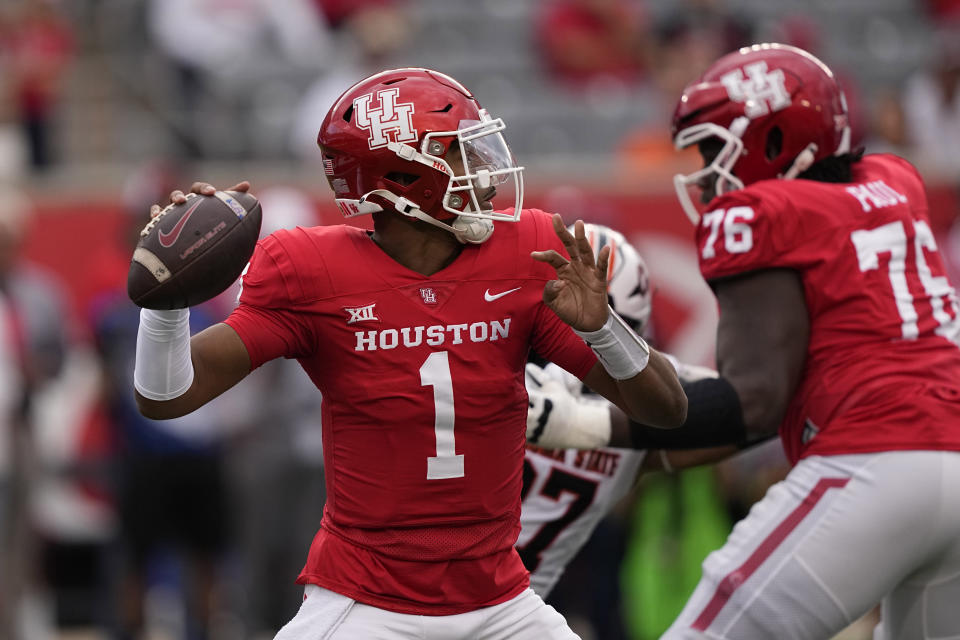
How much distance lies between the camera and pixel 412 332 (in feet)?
10.6

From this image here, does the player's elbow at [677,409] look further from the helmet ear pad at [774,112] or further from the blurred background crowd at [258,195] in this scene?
the blurred background crowd at [258,195]

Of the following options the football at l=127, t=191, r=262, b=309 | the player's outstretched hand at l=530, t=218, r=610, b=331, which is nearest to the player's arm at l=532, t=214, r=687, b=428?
the player's outstretched hand at l=530, t=218, r=610, b=331

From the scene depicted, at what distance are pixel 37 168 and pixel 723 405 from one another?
601cm

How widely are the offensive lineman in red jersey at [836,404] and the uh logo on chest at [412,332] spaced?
775 millimetres

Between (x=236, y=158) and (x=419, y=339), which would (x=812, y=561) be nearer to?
(x=419, y=339)

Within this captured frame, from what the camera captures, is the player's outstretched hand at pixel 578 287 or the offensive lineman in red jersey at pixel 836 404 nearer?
the player's outstretched hand at pixel 578 287

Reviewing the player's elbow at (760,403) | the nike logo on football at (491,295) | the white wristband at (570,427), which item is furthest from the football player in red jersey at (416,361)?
the player's elbow at (760,403)

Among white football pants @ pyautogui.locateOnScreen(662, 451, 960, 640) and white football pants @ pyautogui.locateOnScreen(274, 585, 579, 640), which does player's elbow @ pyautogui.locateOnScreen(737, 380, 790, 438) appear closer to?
white football pants @ pyautogui.locateOnScreen(662, 451, 960, 640)

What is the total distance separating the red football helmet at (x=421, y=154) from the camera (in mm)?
3264

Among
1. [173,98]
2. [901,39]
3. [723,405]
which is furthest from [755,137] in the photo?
[901,39]

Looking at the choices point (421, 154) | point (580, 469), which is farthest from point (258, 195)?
point (421, 154)

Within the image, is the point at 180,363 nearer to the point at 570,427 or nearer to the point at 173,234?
the point at 173,234

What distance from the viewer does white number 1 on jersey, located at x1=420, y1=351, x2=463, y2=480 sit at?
323 centimetres

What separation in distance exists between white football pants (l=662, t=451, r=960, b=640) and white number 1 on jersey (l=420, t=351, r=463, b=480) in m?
0.87
